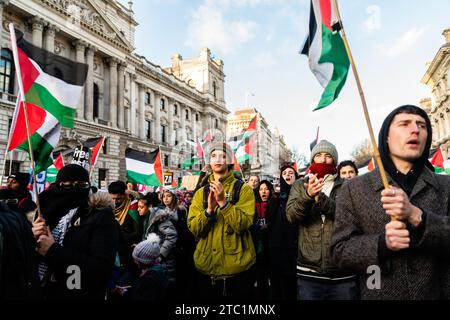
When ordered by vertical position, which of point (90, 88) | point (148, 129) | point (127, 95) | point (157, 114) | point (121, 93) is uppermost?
point (127, 95)

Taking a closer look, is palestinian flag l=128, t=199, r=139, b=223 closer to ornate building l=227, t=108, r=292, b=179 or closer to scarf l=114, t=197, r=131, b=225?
scarf l=114, t=197, r=131, b=225

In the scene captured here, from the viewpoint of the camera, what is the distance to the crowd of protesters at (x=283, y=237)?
163 cm

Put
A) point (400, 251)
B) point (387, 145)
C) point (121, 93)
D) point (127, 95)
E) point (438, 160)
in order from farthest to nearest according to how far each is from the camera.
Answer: point (127, 95) → point (121, 93) → point (438, 160) → point (387, 145) → point (400, 251)

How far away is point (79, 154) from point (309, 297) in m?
6.84

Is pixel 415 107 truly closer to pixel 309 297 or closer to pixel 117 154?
pixel 309 297

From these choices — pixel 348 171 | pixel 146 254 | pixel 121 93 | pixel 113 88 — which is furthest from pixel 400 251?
pixel 121 93

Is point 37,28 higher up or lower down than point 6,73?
higher up

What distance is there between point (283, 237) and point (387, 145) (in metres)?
2.44

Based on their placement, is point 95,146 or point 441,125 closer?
point 95,146

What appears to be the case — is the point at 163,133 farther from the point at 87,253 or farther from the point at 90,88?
the point at 87,253

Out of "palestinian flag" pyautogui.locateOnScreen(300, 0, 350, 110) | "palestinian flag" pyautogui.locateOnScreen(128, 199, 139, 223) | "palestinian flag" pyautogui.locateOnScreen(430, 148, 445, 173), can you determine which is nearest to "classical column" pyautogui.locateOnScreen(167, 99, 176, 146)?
"palestinian flag" pyautogui.locateOnScreen(430, 148, 445, 173)

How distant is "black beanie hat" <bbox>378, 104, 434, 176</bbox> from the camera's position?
70.6 inches

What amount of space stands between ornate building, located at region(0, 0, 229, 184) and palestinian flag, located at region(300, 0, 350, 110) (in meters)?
19.3

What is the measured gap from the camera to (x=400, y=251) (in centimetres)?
163
